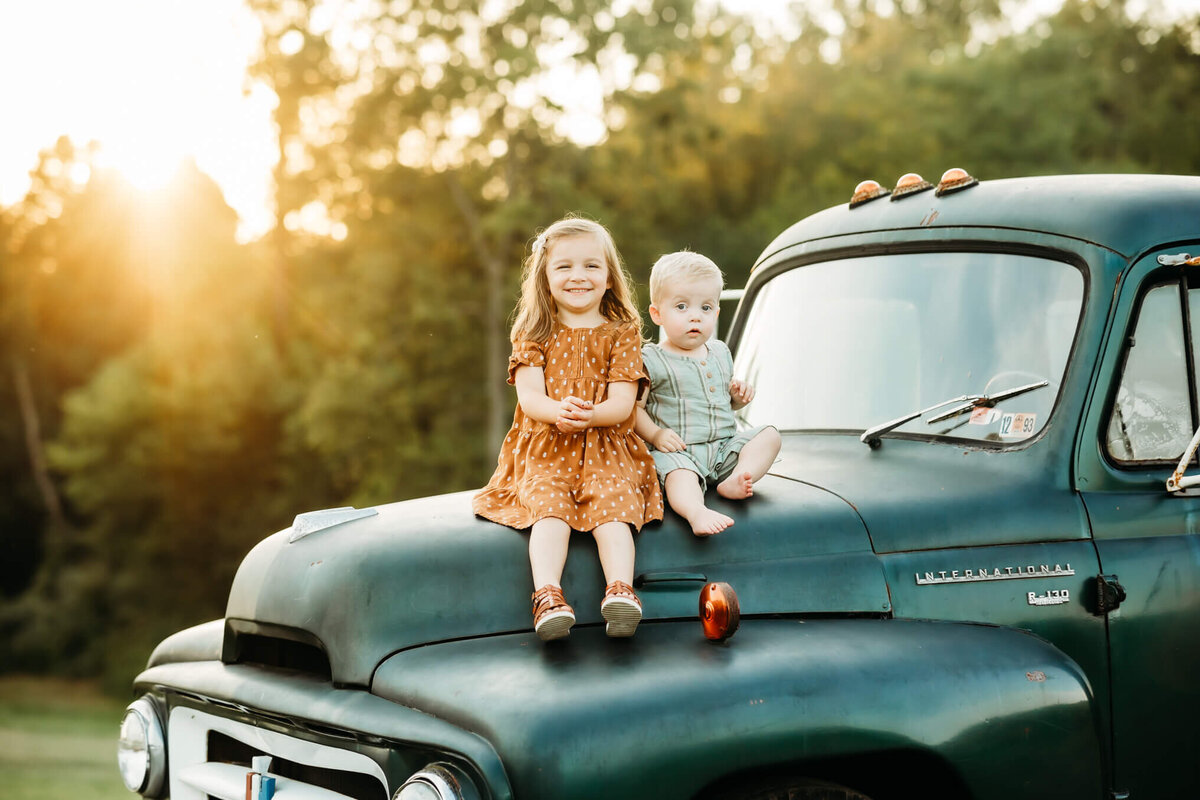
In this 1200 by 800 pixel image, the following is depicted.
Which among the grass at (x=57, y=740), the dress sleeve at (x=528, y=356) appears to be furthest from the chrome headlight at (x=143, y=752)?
the grass at (x=57, y=740)

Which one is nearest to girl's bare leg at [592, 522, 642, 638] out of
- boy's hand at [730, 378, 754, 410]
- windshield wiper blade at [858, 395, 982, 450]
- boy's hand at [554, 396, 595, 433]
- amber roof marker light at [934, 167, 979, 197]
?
boy's hand at [554, 396, 595, 433]

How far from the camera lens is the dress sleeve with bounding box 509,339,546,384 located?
3.35 m

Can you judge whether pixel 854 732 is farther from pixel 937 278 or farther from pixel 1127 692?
pixel 937 278

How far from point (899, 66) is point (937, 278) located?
40.7m

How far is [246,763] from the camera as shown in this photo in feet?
10.8

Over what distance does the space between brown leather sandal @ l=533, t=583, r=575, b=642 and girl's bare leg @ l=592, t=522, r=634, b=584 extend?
5.5 inches

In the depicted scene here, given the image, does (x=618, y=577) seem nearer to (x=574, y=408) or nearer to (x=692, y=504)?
(x=692, y=504)

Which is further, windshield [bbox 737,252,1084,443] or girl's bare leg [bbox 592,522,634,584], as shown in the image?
windshield [bbox 737,252,1084,443]

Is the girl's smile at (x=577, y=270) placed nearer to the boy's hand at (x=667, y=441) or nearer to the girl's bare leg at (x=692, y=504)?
the boy's hand at (x=667, y=441)

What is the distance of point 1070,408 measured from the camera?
3322 mm

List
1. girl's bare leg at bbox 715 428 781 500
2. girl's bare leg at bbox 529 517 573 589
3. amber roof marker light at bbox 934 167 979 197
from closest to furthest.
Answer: girl's bare leg at bbox 529 517 573 589 < girl's bare leg at bbox 715 428 781 500 < amber roof marker light at bbox 934 167 979 197

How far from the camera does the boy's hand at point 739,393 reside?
3.64 metres

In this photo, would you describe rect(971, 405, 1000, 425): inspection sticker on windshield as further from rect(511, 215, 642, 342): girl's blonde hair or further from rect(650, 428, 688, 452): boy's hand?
rect(511, 215, 642, 342): girl's blonde hair

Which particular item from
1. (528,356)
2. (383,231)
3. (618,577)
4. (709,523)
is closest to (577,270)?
(528,356)
